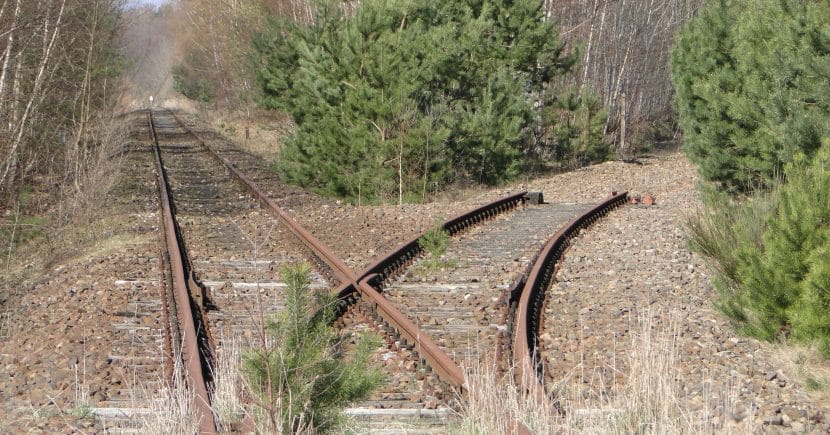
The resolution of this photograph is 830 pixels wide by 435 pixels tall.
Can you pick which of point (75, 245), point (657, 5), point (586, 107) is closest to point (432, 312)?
point (75, 245)

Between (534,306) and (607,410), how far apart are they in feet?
10.8

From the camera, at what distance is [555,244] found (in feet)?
38.6

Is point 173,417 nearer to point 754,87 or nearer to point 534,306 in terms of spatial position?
point 534,306

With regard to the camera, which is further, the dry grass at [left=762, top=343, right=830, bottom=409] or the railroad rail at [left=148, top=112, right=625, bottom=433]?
the railroad rail at [left=148, top=112, right=625, bottom=433]

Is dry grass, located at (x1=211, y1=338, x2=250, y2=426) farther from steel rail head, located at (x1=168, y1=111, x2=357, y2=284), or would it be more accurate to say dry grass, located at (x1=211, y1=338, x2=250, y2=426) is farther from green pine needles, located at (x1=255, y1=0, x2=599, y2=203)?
green pine needles, located at (x1=255, y1=0, x2=599, y2=203)

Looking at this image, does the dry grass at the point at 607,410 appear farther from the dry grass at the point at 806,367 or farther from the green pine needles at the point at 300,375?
the dry grass at the point at 806,367

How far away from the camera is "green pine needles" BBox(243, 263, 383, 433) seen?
178 inches

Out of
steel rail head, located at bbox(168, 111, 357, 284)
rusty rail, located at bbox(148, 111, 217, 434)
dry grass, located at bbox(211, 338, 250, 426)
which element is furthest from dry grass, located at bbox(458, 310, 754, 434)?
steel rail head, located at bbox(168, 111, 357, 284)

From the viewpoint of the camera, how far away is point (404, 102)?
18.5m

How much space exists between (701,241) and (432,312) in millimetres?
3932

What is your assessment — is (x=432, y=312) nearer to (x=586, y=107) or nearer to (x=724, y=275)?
(x=724, y=275)

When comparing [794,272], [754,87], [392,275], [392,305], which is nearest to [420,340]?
[392,305]

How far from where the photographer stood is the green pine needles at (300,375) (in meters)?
4.52

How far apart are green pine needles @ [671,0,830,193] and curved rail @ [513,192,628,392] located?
277 cm
